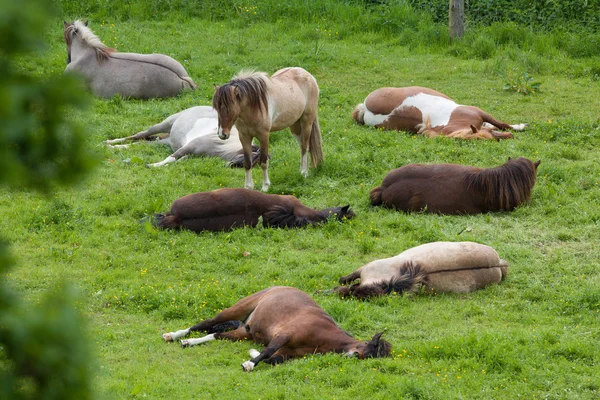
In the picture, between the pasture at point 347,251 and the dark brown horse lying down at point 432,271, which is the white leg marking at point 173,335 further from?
the dark brown horse lying down at point 432,271

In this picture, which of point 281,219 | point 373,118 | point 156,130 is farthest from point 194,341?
point 373,118

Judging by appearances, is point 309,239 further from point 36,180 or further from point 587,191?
point 36,180

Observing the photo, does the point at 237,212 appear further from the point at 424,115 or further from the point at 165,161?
the point at 424,115

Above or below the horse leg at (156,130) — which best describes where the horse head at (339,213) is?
below

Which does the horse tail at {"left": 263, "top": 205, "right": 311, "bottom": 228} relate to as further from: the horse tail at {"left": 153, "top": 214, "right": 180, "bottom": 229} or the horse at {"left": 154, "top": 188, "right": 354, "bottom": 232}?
the horse tail at {"left": 153, "top": 214, "right": 180, "bottom": 229}

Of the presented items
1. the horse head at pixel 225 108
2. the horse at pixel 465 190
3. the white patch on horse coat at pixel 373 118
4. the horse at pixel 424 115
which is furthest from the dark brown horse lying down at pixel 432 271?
the white patch on horse coat at pixel 373 118

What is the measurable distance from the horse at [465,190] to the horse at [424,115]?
8.84 feet

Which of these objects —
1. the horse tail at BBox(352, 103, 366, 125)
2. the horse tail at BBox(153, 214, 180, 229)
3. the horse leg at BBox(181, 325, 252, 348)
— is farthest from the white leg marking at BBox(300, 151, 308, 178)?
the horse leg at BBox(181, 325, 252, 348)

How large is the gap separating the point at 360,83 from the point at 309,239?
7424 mm

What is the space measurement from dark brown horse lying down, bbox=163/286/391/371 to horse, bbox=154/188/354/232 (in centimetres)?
251

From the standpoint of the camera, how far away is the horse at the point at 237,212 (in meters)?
9.40

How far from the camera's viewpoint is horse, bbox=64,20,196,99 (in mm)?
14945

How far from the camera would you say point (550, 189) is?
10312 mm

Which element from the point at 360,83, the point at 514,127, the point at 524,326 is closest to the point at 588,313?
the point at 524,326
